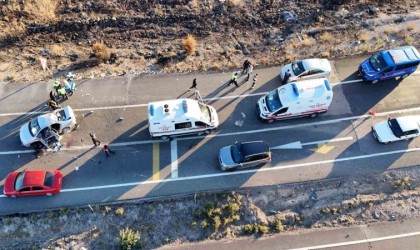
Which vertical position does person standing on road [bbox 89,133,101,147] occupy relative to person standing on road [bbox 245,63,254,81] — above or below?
below

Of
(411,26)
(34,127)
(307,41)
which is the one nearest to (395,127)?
(307,41)

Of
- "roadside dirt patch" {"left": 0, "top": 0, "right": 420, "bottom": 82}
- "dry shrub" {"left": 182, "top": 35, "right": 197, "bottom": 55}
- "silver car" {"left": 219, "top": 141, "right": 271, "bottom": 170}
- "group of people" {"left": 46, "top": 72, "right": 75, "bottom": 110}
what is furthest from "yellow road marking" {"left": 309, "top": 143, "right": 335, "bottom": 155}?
"group of people" {"left": 46, "top": 72, "right": 75, "bottom": 110}

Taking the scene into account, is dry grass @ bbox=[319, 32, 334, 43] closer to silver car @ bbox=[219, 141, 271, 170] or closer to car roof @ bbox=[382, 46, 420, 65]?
car roof @ bbox=[382, 46, 420, 65]

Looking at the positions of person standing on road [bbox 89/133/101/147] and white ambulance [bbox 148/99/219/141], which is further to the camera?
person standing on road [bbox 89/133/101/147]

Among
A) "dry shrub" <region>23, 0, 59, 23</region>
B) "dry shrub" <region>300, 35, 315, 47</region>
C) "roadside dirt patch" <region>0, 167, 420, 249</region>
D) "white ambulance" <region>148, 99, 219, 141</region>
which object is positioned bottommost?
"roadside dirt patch" <region>0, 167, 420, 249</region>

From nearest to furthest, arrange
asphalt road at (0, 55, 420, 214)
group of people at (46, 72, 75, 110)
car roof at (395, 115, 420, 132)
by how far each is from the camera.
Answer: asphalt road at (0, 55, 420, 214)
car roof at (395, 115, 420, 132)
group of people at (46, 72, 75, 110)

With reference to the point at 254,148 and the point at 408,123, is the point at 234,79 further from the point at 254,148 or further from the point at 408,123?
the point at 408,123

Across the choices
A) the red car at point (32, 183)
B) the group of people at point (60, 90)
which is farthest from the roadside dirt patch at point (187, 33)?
the red car at point (32, 183)
